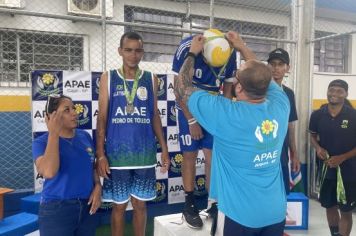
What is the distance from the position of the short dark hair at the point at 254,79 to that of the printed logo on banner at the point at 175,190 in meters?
2.76

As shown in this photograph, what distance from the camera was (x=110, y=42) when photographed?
7703mm

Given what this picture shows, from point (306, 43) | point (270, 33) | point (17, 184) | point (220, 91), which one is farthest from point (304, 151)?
point (270, 33)

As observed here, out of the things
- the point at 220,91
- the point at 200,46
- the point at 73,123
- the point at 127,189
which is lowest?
the point at 127,189

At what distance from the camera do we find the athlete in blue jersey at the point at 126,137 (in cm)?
265

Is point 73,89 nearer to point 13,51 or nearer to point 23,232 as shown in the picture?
point 23,232

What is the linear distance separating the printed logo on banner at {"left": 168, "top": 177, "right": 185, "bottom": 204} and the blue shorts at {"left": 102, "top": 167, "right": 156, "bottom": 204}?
5.15 ft

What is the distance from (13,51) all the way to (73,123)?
19.1 feet

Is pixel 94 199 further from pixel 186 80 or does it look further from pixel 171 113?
pixel 171 113

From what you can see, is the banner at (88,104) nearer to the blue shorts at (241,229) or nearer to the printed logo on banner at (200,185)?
the printed logo on banner at (200,185)

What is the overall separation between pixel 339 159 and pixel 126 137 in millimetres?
2200

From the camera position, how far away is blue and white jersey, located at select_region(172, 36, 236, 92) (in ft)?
7.83

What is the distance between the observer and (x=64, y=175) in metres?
2.08

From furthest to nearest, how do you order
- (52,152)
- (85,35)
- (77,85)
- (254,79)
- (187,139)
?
1. (85,35)
2. (77,85)
3. (187,139)
4. (52,152)
5. (254,79)

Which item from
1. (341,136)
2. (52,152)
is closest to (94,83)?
(52,152)
